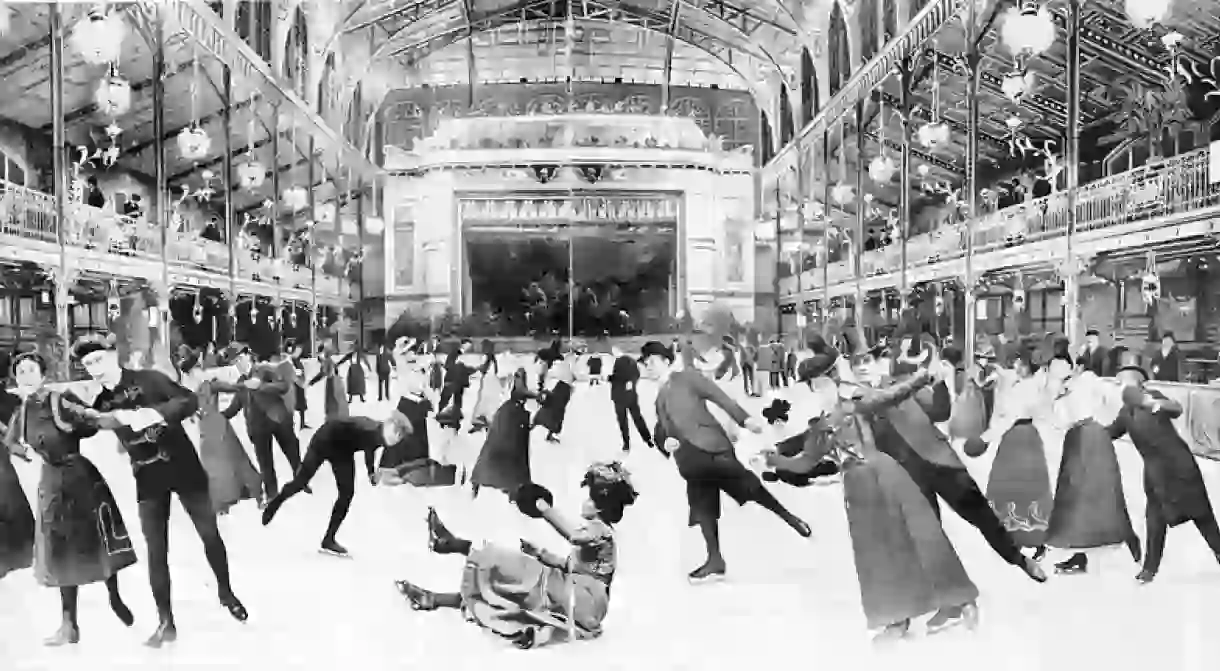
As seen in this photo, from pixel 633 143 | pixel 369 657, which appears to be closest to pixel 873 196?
pixel 633 143

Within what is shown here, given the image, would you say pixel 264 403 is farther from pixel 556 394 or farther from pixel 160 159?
pixel 160 159

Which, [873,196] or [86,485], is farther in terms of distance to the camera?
[873,196]

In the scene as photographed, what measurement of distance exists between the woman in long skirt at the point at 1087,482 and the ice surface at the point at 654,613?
280 mm

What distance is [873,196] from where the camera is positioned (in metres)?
17.6

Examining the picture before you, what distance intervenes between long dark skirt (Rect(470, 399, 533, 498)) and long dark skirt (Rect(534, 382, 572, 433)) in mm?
1438

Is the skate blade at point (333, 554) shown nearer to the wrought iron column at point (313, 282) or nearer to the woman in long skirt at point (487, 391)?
the woman in long skirt at point (487, 391)

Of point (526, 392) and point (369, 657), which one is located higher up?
point (526, 392)

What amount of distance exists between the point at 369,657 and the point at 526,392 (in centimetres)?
294

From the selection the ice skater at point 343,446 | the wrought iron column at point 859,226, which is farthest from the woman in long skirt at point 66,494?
the wrought iron column at point 859,226

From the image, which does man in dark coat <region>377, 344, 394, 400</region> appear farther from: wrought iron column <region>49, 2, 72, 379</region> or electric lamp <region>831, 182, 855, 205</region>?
electric lamp <region>831, 182, 855, 205</region>

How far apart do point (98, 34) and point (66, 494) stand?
579 centimetres

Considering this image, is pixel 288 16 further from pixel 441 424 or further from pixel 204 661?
pixel 204 661

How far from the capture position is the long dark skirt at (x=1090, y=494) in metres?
4.87

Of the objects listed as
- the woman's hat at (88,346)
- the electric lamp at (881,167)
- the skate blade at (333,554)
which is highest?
the electric lamp at (881,167)
